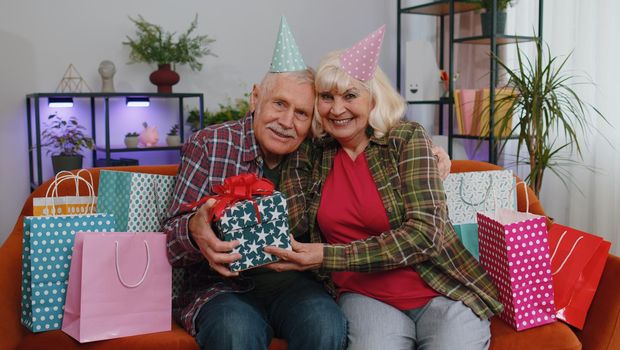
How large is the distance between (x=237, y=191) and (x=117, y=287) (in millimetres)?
420

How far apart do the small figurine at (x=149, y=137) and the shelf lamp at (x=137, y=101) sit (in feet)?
0.51

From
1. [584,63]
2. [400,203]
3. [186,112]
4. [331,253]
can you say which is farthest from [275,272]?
[186,112]

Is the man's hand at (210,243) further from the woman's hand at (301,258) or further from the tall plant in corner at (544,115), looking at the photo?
the tall plant in corner at (544,115)

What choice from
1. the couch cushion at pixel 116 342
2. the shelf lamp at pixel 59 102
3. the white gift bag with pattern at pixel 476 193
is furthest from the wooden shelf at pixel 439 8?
the couch cushion at pixel 116 342

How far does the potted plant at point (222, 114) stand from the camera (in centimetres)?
420

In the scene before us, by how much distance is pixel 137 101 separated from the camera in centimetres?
405

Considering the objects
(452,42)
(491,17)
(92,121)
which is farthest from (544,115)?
(92,121)

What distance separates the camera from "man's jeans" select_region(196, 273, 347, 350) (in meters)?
1.72

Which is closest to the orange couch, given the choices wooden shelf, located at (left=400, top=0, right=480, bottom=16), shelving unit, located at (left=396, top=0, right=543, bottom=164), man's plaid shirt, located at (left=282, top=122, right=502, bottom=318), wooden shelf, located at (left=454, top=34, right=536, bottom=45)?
man's plaid shirt, located at (left=282, top=122, right=502, bottom=318)

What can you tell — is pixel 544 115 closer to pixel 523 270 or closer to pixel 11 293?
pixel 523 270

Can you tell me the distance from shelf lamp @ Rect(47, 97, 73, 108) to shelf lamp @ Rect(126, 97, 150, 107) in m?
0.33

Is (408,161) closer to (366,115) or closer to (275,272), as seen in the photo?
(366,115)

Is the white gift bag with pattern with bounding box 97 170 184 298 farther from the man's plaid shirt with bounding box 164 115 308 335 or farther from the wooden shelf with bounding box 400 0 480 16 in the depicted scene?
the wooden shelf with bounding box 400 0 480 16

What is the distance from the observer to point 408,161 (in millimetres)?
1912
